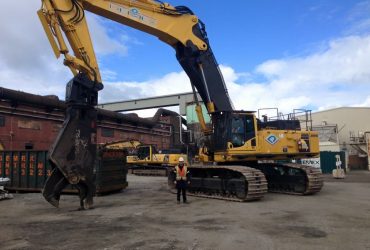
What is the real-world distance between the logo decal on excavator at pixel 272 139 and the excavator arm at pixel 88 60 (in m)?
1.85

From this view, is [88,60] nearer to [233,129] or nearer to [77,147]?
[77,147]

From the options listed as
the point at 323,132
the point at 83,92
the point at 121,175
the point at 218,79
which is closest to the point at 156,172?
the point at 121,175

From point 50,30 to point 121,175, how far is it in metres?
7.99

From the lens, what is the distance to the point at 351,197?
14641mm

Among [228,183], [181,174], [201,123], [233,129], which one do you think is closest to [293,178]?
[228,183]

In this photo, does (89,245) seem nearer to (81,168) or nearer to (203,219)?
(203,219)

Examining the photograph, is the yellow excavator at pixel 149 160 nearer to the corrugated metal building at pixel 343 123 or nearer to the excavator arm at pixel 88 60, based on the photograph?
the excavator arm at pixel 88 60

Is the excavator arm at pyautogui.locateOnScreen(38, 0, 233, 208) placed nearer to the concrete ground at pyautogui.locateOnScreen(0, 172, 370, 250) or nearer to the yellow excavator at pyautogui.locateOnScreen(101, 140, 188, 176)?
the concrete ground at pyautogui.locateOnScreen(0, 172, 370, 250)

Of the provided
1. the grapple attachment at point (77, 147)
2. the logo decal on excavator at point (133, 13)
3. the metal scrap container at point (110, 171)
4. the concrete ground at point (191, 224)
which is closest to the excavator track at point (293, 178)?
the concrete ground at point (191, 224)

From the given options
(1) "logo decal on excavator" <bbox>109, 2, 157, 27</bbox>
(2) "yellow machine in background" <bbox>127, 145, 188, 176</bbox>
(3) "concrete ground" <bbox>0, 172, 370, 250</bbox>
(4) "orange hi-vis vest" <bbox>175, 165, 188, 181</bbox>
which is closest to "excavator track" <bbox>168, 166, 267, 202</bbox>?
(3) "concrete ground" <bbox>0, 172, 370, 250</bbox>

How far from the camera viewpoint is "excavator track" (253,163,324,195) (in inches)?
591

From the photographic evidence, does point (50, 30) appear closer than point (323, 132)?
→ Yes

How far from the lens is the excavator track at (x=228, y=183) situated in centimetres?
1313

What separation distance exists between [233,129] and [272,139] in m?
1.53
